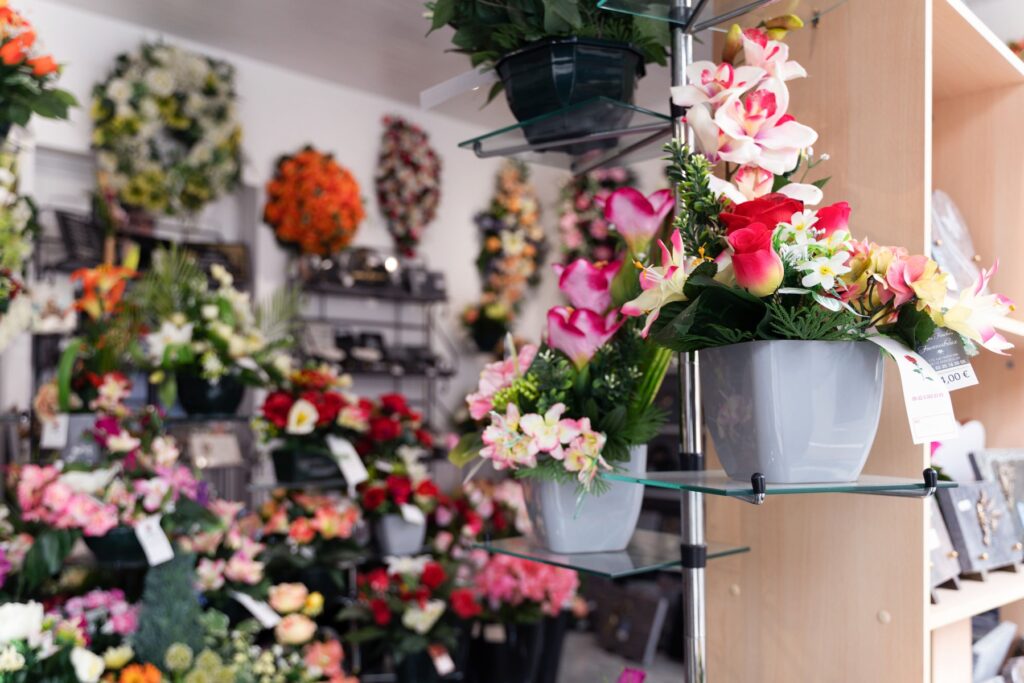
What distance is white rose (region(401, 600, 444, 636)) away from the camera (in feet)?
9.43

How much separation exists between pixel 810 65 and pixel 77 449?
233 cm

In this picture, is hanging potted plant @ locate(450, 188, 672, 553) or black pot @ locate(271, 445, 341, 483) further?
black pot @ locate(271, 445, 341, 483)

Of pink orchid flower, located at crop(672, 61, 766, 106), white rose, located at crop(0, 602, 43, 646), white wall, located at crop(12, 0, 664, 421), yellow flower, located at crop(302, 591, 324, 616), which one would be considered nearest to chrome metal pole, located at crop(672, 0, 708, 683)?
pink orchid flower, located at crop(672, 61, 766, 106)

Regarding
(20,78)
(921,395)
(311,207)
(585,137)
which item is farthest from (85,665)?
(311,207)

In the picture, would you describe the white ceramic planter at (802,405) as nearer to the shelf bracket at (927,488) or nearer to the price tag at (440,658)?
the shelf bracket at (927,488)

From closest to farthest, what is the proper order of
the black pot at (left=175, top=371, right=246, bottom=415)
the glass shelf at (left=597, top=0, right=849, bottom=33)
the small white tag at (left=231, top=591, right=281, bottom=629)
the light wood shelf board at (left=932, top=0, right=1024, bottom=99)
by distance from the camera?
A: the glass shelf at (left=597, top=0, right=849, bottom=33)
the light wood shelf board at (left=932, top=0, right=1024, bottom=99)
the small white tag at (left=231, top=591, right=281, bottom=629)
the black pot at (left=175, top=371, right=246, bottom=415)

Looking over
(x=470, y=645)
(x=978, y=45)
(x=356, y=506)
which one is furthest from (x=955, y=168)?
(x=470, y=645)

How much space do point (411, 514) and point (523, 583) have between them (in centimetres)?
49

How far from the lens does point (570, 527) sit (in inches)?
50.7

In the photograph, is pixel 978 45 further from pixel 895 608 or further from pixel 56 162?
pixel 56 162

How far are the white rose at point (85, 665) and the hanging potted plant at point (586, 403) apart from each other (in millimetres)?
1235

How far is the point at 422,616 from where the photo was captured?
2.88 metres

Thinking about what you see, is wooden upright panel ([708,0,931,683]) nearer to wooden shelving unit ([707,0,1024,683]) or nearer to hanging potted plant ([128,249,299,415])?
wooden shelving unit ([707,0,1024,683])

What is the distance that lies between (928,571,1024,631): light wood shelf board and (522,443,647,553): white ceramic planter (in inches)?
17.5
